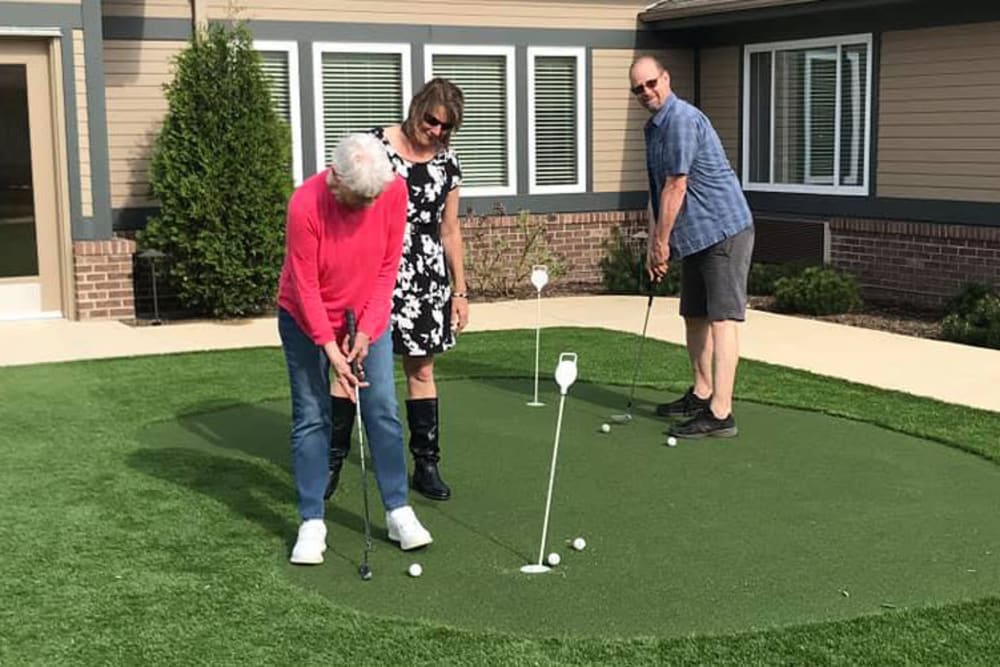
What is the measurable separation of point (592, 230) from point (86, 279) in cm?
521

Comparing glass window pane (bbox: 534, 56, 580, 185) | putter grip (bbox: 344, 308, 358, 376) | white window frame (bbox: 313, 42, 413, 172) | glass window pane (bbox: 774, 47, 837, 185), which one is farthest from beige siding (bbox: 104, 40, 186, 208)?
putter grip (bbox: 344, 308, 358, 376)

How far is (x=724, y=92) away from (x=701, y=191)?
7229 mm

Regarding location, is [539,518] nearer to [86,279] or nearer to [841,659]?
[841,659]

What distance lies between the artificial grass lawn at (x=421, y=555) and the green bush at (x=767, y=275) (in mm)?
4398

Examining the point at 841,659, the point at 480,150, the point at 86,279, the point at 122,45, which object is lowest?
the point at 841,659

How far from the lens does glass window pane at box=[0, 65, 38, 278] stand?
9.83 metres

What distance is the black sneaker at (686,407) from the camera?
6.43 m

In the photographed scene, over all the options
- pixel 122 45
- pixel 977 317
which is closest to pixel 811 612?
pixel 977 317

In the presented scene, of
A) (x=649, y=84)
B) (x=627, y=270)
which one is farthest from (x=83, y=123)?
Result: (x=649, y=84)

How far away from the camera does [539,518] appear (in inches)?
188

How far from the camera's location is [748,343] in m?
9.01

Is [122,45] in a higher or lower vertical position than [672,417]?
higher

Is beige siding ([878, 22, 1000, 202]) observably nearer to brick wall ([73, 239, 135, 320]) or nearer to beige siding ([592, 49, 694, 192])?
beige siding ([592, 49, 694, 192])

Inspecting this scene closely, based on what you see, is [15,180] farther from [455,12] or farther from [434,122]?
[434,122]
